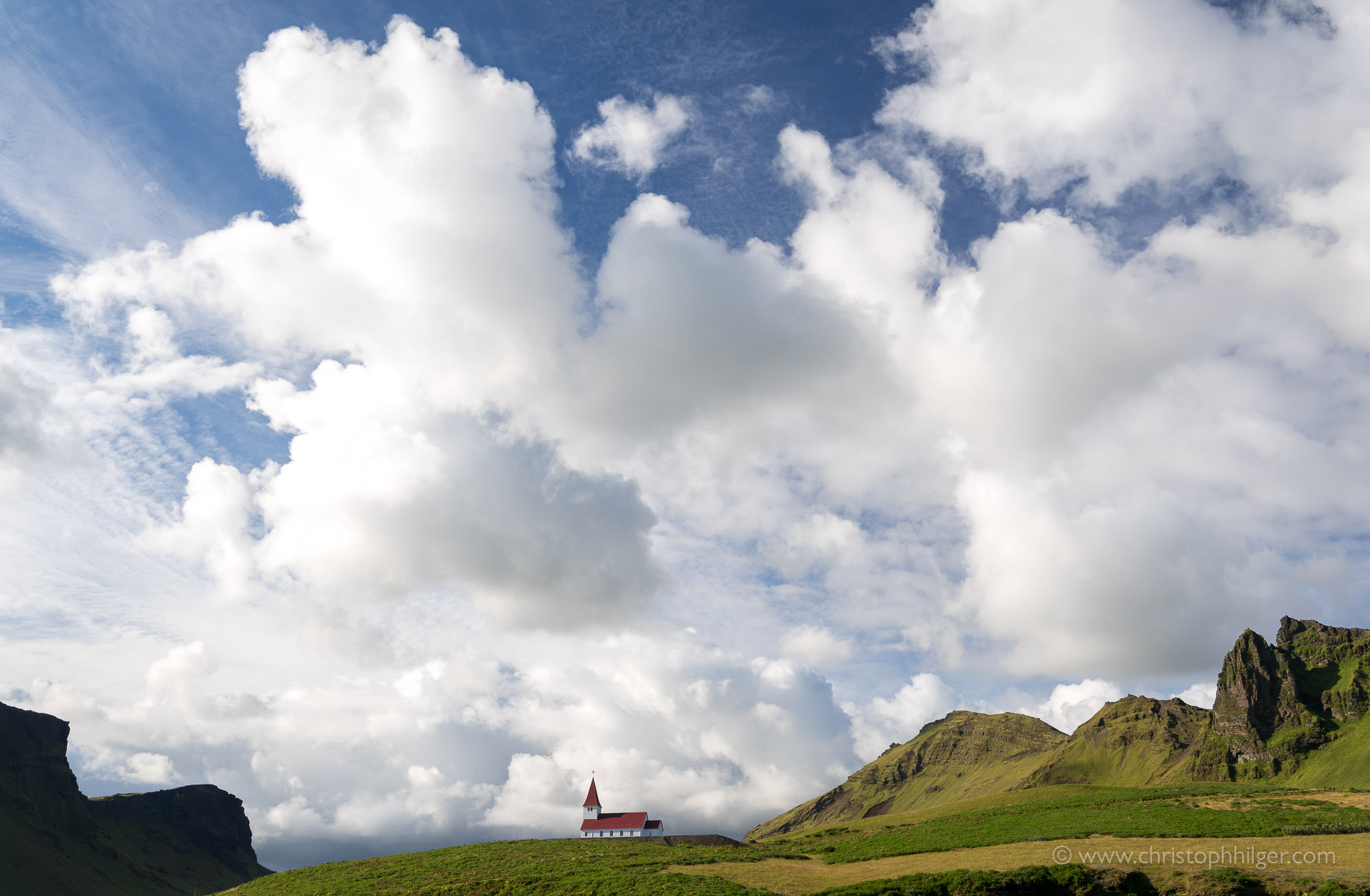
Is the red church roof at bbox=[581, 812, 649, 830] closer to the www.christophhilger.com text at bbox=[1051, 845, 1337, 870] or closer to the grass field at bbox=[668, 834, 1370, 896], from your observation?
the grass field at bbox=[668, 834, 1370, 896]

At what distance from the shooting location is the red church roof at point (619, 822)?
516 feet

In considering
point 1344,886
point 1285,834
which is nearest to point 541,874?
point 1344,886

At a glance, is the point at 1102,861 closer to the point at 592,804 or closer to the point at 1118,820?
the point at 1118,820

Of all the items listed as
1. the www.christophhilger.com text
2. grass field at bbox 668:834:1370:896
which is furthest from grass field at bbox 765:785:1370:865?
the www.christophhilger.com text

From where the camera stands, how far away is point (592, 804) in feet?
552

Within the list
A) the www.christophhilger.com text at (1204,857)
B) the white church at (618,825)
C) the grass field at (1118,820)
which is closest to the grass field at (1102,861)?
the www.christophhilger.com text at (1204,857)

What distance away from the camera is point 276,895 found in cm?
7862

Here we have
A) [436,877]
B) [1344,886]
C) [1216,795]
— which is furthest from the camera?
[1216,795]

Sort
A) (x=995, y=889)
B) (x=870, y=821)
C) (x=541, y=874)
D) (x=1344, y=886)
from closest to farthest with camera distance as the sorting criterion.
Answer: (x=1344, y=886) → (x=995, y=889) → (x=541, y=874) → (x=870, y=821)

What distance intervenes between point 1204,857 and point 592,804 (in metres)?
133

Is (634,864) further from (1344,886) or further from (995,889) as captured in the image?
(1344,886)

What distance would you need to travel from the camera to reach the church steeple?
165125mm

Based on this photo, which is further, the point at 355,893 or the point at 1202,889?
the point at 355,893

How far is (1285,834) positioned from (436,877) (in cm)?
7476
